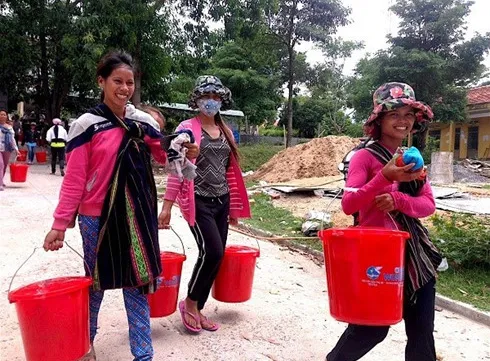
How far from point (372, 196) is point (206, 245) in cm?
133

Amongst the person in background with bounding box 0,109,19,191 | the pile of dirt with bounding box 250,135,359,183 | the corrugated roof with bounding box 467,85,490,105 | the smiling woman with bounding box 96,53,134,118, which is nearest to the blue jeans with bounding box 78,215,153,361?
the smiling woman with bounding box 96,53,134,118

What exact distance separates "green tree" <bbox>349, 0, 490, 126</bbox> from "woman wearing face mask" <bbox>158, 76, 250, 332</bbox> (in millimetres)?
18478

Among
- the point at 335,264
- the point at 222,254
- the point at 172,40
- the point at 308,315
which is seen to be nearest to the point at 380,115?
the point at 335,264

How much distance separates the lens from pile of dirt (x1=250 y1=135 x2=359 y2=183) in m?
13.7

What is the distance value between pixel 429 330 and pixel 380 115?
1.01 metres

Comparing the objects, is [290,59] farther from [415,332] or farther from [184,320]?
[415,332]

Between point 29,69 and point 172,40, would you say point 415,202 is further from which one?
point 29,69

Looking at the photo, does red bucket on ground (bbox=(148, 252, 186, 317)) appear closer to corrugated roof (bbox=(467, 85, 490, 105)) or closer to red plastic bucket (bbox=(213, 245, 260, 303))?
red plastic bucket (bbox=(213, 245, 260, 303))

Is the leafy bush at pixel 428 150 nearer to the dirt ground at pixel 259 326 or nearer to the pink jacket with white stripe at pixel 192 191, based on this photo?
the dirt ground at pixel 259 326

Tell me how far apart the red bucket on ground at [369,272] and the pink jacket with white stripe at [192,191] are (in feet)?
3.89

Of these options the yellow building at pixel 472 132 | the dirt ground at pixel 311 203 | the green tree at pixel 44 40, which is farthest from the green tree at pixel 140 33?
the yellow building at pixel 472 132

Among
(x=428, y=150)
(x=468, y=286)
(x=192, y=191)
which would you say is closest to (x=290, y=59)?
(x=428, y=150)

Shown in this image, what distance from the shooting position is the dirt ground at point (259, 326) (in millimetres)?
2938

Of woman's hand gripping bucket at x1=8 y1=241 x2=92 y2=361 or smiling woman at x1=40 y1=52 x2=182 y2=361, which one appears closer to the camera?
woman's hand gripping bucket at x1=8 y1=241 x2=92 y2=361
